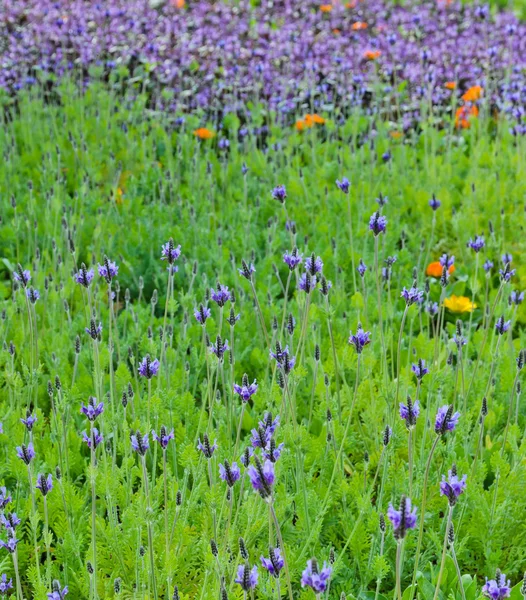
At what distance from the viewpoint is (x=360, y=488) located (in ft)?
7.25

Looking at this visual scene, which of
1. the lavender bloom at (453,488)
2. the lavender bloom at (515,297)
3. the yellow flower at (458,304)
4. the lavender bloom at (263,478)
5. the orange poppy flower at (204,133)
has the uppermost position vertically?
the lavender bloom at (263,478)

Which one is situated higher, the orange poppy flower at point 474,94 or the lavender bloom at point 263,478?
the lavender bloom at point 263,478

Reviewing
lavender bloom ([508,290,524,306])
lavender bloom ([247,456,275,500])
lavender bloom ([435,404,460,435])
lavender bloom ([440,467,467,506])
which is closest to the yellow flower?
lavender bloom ([508,290,524,306])

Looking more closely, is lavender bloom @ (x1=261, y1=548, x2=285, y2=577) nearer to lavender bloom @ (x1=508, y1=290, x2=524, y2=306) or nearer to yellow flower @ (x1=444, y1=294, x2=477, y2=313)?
lavender bloom @ (x1=508, y1=290, x2=524, y2=306)

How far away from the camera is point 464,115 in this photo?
5.38 metres

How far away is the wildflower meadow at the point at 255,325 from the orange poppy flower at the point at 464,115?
0.05m

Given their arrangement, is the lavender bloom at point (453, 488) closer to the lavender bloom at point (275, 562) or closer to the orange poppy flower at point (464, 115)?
the lavender bloom at point (275, 562)

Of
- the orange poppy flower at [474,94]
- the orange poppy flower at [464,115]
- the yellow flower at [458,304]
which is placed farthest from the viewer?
the orange poppy flower at [464,115]

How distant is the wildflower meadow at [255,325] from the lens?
193cm

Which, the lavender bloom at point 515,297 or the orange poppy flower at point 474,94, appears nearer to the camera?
the lavender bloom at point 515,297

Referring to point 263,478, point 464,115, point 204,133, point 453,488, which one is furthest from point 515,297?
point 464,115

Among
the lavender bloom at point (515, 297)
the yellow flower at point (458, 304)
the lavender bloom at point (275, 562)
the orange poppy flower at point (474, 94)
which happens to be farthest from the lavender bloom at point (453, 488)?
the orange poppy flower at point (474, 94)

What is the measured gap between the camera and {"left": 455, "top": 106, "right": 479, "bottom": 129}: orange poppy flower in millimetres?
5176

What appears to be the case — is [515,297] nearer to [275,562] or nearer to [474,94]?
[275,562]
